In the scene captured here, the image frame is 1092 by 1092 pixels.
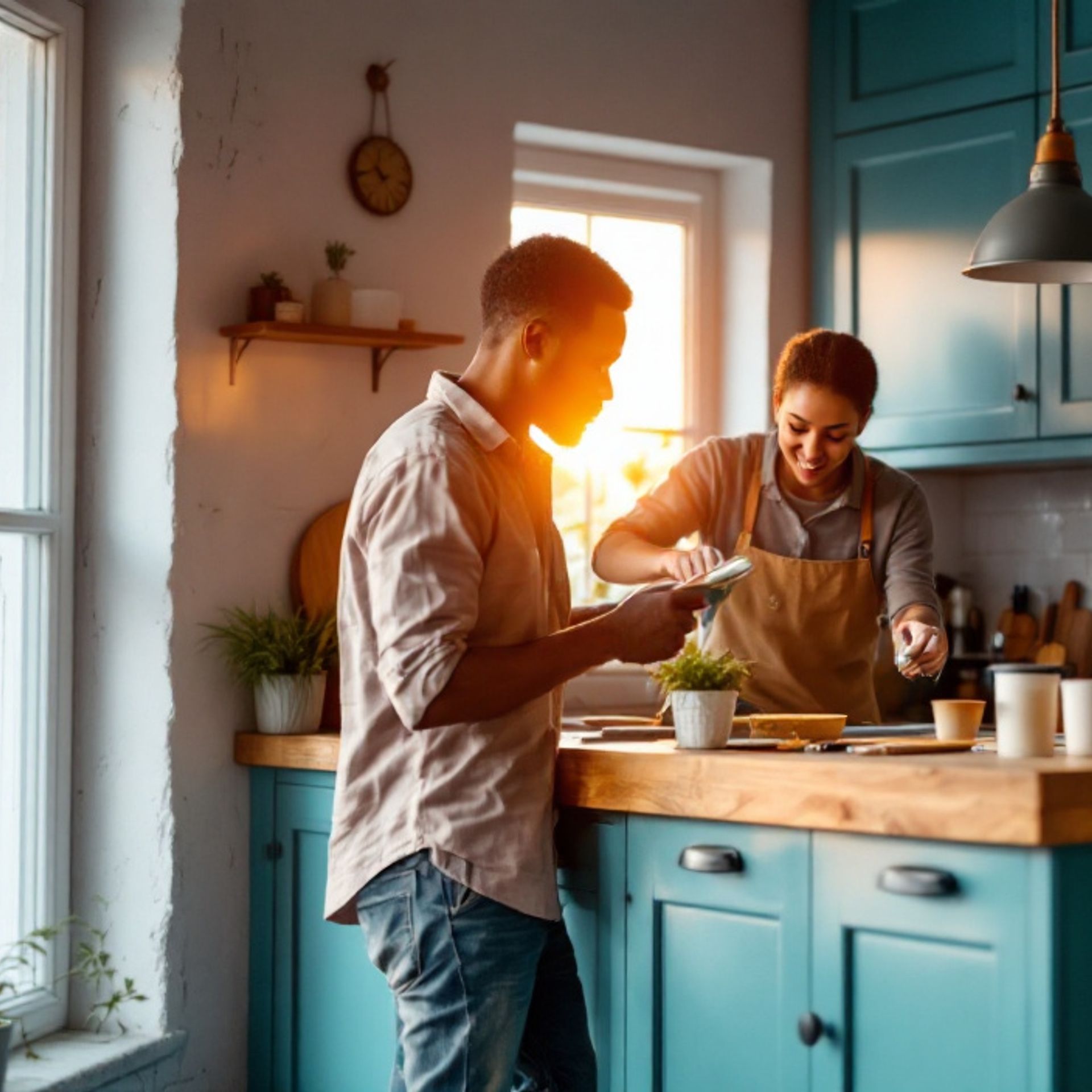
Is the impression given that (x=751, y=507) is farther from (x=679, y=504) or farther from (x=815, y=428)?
(x=815, y=428)

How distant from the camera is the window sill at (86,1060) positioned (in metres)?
3.12

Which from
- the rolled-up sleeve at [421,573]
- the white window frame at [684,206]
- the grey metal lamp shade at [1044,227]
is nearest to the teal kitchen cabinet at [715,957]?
the rolled-up sleeve at [421,573]

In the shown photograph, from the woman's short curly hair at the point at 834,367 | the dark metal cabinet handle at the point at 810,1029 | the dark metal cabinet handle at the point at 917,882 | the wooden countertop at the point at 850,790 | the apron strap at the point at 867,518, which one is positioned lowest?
the dark metal cabinet handle at the point at 810,1029

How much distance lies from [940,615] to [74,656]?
1.74 m

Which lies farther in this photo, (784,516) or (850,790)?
(784,516)

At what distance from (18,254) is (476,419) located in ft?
4.69

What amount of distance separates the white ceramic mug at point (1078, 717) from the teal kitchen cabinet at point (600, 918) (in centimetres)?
68

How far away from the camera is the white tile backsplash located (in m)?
4.75

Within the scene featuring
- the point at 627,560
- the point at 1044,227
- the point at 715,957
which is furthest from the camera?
the point at 627,560

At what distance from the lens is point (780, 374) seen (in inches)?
133

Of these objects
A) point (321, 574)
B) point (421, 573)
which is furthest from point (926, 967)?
point (321, 574)

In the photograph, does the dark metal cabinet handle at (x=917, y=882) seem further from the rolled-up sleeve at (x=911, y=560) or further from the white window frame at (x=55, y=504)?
the white window frame at (x=55, y=504)

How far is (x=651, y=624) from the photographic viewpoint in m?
2.47

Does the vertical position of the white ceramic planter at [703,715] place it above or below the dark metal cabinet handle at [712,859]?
above
